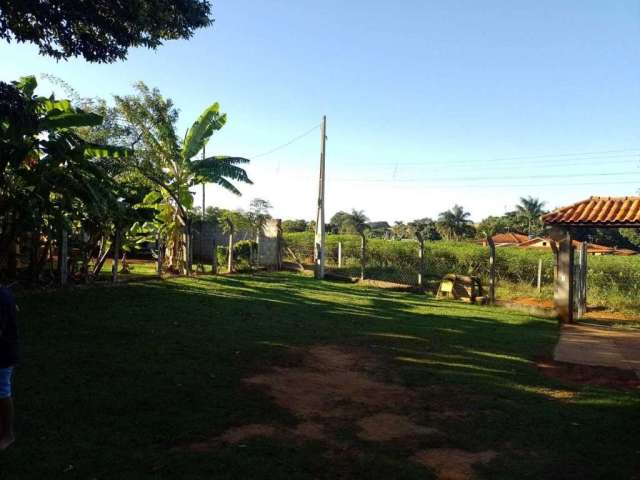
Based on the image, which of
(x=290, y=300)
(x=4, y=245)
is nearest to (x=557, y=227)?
(x=290, y=300)

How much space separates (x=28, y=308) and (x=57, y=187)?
2691 millimetres

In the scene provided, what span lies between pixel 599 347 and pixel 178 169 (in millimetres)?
13285

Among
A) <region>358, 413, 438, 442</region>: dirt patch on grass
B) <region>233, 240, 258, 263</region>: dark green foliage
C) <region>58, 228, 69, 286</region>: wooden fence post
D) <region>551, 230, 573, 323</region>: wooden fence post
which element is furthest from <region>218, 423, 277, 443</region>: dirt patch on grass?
<region>233, 240, 258, 263</region>: dark green foliage

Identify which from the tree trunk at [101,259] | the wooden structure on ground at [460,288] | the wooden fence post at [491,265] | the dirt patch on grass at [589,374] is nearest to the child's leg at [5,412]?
the dirt patch on grass at [589,374]

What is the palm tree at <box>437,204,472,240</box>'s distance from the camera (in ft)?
207

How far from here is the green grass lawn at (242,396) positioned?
149 inches

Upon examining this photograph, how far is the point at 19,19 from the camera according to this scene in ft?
28.9

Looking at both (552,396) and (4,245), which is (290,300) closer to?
(4,245)

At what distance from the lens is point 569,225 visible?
12508 millimetres

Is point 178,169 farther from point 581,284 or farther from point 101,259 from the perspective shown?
point 581,284

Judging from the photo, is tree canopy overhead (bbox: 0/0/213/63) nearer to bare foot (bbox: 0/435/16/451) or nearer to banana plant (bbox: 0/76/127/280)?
banana plant (bbox: 0/76/127/280)

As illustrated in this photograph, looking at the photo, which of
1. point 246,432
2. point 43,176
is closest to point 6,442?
point 246,432

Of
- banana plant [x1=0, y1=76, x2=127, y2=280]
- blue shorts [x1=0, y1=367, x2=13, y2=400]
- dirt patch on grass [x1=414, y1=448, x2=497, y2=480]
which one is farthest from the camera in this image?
banana plant [x1=0, y1=76, x2=127, y2=280]

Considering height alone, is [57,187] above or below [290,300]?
above
